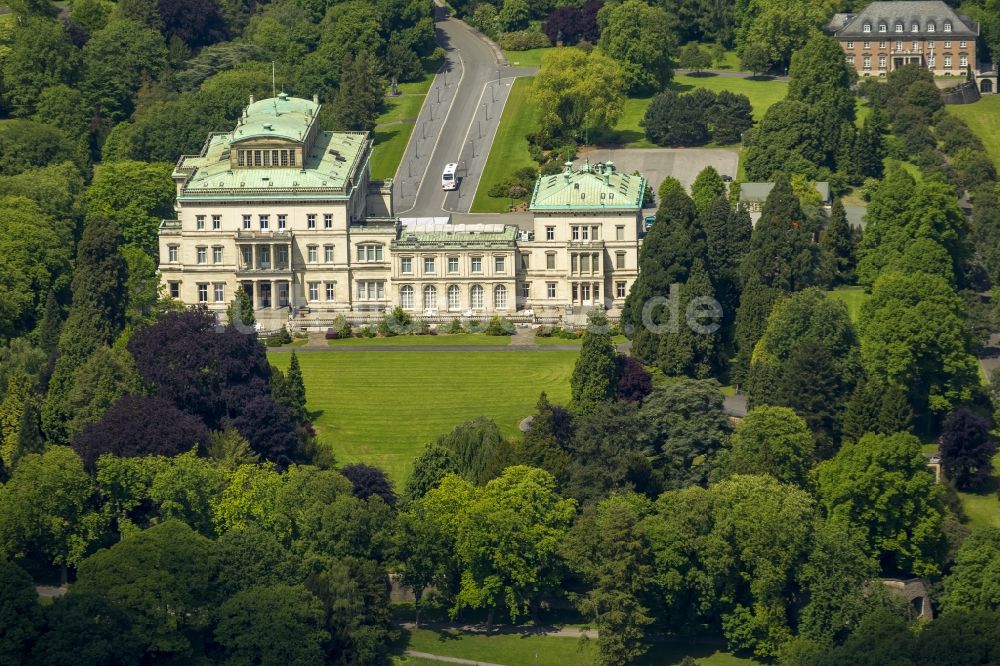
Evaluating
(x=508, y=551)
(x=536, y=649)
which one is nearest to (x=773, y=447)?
(x=508, y=551)

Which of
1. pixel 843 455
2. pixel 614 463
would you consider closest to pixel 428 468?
pixel 614 463

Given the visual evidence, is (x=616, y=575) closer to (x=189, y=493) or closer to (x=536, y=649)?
(x=536, y=649)

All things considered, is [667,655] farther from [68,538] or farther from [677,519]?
[68,538]

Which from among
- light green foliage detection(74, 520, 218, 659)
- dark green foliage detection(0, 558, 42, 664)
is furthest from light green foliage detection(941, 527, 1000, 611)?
dark green foliage detection(0, 558, 42, 664)

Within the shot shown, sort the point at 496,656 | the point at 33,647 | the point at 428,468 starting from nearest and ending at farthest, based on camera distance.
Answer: the point at 33,647 < the point at 496,656 < the point at 428,468

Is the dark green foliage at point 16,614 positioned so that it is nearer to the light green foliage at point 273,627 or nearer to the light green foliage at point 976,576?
the light green foliage at point 273,627

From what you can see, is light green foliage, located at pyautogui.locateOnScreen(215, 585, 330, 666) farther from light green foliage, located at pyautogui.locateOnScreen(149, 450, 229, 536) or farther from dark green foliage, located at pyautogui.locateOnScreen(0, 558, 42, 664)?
light green foliage, located at pyautogui.locateOnScreen(149, 450, 229, 536)
